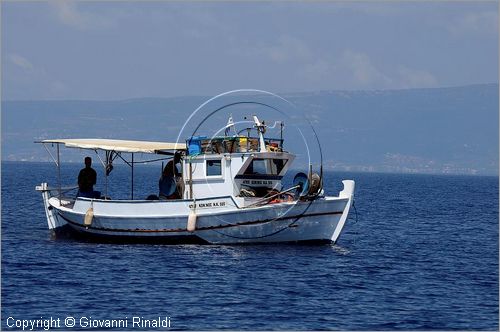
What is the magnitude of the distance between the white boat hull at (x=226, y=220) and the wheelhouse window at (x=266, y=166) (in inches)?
84.8

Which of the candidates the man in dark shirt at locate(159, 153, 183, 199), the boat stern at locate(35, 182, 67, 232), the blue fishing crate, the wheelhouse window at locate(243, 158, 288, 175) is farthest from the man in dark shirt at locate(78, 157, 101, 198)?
the wheelhouse window at locate(243, 158, 288, 175)

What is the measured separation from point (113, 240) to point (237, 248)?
6.08 m

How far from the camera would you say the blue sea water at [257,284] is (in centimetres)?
3466

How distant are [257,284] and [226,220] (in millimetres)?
8003

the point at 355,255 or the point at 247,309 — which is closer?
the point at 247,309

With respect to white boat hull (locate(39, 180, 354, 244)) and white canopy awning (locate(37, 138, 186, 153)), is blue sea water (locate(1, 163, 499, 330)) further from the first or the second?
white canopy awning (locate(37, 138, 186, 153))

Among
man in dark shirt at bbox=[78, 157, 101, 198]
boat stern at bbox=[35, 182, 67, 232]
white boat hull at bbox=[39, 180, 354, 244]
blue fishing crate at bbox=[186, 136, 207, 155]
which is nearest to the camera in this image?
white boat hull at bbox=[39, 180, 354, 244]

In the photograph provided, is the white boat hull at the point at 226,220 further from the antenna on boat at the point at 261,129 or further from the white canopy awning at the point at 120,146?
the antenna on boat at the point at 261,129

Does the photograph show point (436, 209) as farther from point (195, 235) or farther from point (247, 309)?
point (247, 309)

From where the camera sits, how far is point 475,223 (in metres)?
77.3

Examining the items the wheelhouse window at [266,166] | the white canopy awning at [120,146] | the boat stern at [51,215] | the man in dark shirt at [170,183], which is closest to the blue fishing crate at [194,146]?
the man in dark shirt at [170,183]

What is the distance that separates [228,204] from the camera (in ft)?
156

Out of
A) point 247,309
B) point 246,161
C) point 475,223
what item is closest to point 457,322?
point 247,309

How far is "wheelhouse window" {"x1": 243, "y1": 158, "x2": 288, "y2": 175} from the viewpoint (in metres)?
48.8
